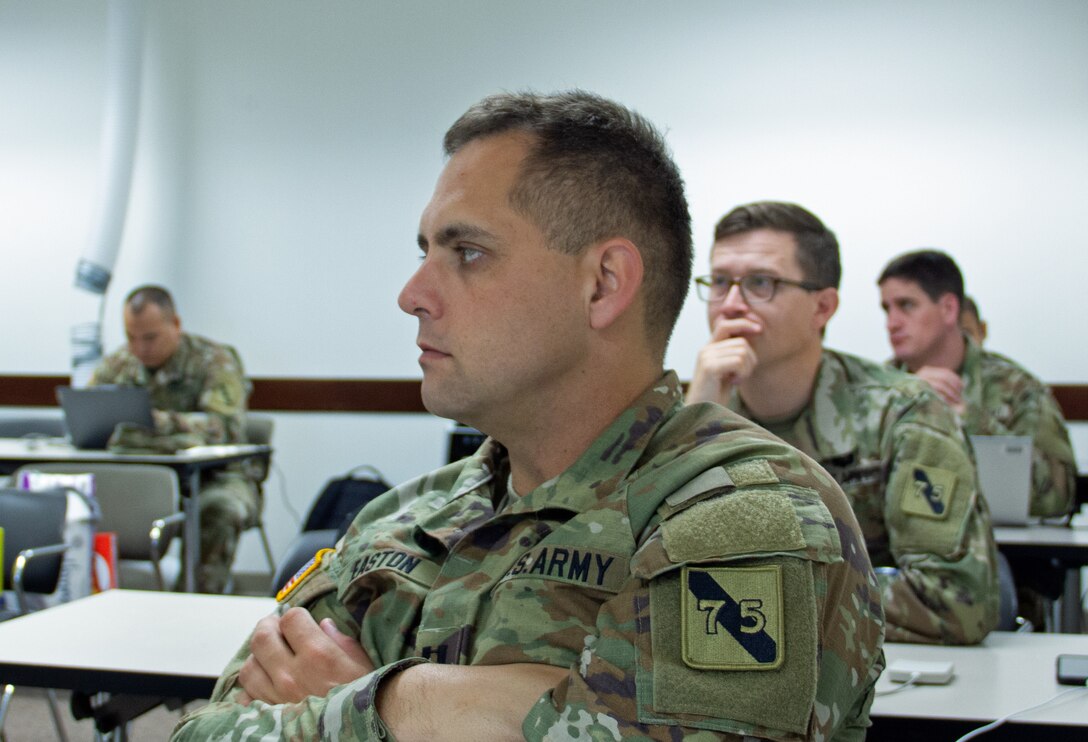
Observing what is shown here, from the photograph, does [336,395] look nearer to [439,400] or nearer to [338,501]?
[338,501]

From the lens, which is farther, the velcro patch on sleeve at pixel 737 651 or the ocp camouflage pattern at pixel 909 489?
the ocp camouflage pattern at pixel 909 489

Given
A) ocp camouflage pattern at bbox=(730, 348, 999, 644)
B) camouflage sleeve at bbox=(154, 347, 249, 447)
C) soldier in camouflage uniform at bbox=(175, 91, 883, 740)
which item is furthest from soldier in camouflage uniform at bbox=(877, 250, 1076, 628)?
camouflage sleeve at bbox=(154, 347, 249, 447)

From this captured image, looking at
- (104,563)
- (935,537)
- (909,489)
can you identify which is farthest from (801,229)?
(104,563)

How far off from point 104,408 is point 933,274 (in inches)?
133

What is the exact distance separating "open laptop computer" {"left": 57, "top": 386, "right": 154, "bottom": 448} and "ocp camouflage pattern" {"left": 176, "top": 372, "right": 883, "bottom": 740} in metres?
3.44

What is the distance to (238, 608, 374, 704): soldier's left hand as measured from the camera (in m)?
1.26

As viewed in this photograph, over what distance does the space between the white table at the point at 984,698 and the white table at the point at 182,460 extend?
3187 mm

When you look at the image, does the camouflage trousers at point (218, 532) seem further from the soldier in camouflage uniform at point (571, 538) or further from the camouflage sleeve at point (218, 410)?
the soldier in camouflage uniform at point (571, 538)

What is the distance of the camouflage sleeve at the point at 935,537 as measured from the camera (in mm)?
1847

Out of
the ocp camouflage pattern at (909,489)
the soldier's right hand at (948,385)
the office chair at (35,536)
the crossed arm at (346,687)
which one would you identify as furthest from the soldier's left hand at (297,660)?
the soldier's right hand at (948,385)

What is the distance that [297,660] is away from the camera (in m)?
1.29

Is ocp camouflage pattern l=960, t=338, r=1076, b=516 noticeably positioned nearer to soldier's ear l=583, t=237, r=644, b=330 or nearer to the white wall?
the white wall

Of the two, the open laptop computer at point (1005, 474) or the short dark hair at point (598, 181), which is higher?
the short dark hair at point (598, 181)

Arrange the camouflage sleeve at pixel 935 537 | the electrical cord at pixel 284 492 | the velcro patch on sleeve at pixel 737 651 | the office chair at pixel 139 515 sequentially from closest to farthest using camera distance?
the velcro patch on sleeve at pixel 737 651, the camouflage sleeve at pixel 935 537, the office chair at pixel 139 515, the electrical cord at pixel 284 492
